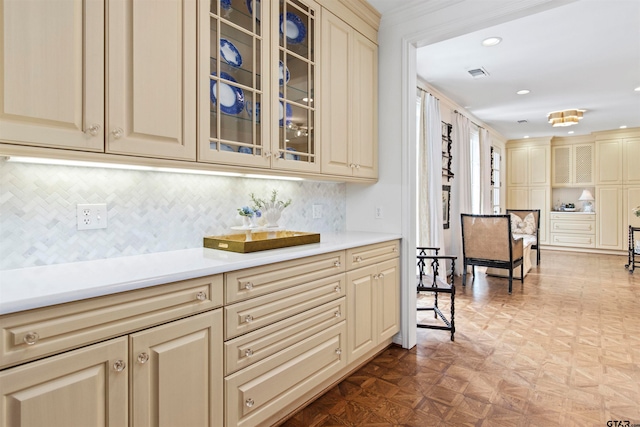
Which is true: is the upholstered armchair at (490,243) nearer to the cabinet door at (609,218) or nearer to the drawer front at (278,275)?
the drawer front at (278,275)

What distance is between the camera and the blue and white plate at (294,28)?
2.10m

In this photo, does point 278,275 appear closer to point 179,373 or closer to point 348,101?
point 179,373

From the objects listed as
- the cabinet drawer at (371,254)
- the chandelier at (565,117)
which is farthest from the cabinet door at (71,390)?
the chandelier at (565,117)

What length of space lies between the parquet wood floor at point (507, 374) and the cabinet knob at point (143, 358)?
37.7 inches

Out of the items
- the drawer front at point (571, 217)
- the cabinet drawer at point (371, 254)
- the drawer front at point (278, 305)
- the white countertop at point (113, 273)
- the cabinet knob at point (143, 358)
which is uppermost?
the drawer front at point (571, 217)

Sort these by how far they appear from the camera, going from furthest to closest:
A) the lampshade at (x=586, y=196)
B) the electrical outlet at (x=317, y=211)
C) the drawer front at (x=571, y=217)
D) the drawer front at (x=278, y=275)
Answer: the drawer front at (x=571, y=217) → the lampshade at (x=586, y=196) → the electrical outlet at (x=317, y=211) → the drawer front at (x=278, y=275)

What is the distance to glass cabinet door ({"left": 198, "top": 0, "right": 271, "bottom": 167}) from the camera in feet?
5.64

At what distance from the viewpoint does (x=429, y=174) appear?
4.71m

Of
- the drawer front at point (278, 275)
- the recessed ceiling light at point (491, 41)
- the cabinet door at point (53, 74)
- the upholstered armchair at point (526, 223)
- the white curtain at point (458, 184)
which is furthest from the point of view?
the upholstered armchair at point (526, 223)

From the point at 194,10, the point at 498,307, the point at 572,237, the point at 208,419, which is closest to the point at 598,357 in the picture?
the point at 498,307

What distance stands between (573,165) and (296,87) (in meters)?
8.71

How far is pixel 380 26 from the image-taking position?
2885mm

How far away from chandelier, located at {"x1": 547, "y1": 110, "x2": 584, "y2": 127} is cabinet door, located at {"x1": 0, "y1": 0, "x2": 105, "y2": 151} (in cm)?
695

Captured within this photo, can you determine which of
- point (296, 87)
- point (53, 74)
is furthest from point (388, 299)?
point (53, 74)
